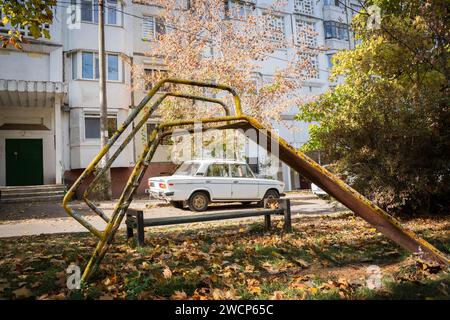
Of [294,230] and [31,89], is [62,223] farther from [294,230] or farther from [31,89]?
[31,89]

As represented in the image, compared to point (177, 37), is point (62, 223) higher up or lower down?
lower down

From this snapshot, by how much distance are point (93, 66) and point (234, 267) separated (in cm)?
1837

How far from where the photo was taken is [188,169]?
501 inches

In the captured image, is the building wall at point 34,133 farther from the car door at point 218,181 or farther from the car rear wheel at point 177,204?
the car door at point 218,181

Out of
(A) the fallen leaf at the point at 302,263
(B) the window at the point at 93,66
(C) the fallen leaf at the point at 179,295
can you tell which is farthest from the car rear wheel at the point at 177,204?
(B) the window at the point at 93,66

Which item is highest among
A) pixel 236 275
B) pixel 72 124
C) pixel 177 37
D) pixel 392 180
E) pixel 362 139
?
pixel 177 37

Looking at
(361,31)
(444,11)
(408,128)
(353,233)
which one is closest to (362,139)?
(408,128)

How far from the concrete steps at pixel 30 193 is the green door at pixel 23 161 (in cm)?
240

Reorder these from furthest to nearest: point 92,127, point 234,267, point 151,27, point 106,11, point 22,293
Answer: point 151,27
point 106,11
point 92,127
point 234,267
point 22,293

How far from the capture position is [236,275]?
3.87 metres

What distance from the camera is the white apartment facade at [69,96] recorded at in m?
18.0

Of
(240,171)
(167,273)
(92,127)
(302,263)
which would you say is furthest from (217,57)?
(167,273)

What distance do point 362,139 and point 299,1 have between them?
962 inches

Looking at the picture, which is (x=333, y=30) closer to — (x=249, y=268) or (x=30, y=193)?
(x=30, y=193)
